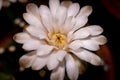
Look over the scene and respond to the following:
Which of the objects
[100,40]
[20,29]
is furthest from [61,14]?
[20,29]

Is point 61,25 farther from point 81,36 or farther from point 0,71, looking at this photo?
point 0,71

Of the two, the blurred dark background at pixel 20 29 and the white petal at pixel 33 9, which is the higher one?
the white petal at pixel 33 9

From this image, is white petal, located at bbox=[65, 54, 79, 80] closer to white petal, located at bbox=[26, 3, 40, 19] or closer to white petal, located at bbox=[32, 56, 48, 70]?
white petal, located at bbox=[32, 56, 48, 70]

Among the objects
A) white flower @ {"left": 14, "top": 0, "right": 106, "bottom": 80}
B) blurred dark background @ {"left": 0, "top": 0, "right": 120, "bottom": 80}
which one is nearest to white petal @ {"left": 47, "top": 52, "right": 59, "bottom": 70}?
white flower @ {"left": 14, "top": 0, "right": 106, "bottom": 80}

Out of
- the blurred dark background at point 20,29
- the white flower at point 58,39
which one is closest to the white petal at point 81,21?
the white flower at point 58,39

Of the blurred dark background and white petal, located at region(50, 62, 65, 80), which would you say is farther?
the blurred dark background

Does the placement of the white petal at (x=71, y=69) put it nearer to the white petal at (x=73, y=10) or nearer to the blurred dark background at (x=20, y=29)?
the white petal at (x=73, y=10)

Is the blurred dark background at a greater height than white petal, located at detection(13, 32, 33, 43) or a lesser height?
lesser

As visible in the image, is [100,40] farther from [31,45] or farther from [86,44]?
[31,45]
